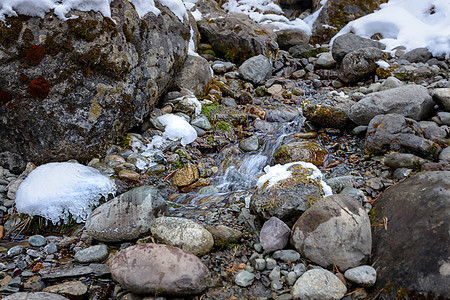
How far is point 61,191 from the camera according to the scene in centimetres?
377

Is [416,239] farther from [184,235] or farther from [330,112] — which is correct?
[330,112]

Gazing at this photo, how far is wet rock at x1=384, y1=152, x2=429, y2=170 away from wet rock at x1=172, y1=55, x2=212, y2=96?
4703 mm

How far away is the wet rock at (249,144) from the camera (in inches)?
227

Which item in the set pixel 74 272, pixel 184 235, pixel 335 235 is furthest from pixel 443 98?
pixel 74 272

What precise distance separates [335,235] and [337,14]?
14432 mm

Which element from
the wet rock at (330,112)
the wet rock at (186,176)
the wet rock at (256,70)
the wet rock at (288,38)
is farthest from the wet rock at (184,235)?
the wet rock at (288,38)

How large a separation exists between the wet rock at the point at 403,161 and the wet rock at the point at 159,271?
309 centimetres

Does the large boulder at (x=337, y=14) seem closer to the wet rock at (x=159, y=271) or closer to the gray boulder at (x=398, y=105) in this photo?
the gray boulder at (x=398, y=105)

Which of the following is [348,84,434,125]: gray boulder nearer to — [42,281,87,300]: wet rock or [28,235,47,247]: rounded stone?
[42,281,87,300]: wet rock

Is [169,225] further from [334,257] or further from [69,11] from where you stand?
[69,11]

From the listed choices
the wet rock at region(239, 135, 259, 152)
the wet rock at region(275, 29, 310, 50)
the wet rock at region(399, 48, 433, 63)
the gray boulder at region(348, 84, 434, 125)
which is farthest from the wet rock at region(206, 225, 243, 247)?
the wet rock at region(275, 29, 310, 50)

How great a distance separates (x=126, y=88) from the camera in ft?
16.5

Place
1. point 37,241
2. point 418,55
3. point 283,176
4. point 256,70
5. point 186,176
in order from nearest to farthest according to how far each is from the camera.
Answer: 1. point 37,241
2. point 283,176
3. point 186,176
4. point 256,70
5. point 418,55

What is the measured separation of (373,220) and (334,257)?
71 centimetres
